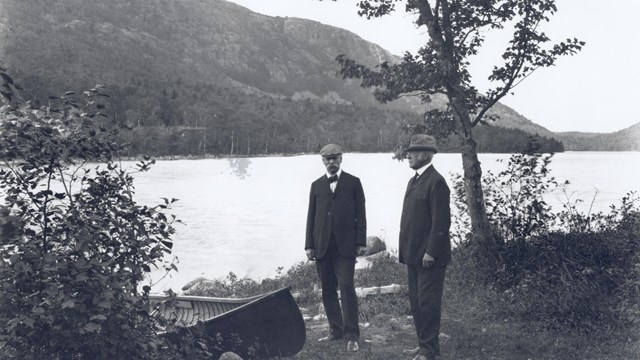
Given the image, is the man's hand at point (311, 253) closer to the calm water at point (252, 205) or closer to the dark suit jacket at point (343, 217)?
the dark suit jacket at point (343, 217)

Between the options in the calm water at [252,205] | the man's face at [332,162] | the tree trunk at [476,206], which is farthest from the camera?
the calm water at [252,205]

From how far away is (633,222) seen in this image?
962 cm

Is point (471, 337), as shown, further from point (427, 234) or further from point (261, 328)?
point (261, 328)

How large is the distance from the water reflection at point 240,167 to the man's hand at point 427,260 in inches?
1992

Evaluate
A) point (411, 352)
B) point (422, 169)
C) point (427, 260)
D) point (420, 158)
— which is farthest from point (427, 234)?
point (411, 352)

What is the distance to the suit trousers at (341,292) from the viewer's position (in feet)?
20.5

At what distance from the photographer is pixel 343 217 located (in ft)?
20.5

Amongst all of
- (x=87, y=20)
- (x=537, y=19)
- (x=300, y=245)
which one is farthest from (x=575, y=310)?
(x=87, y=20)

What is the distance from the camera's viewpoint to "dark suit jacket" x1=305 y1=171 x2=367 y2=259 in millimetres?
6219

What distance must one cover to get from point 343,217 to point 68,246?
293 centimetres

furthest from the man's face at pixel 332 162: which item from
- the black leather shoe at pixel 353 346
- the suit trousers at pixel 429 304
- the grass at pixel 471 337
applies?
the grass at pixel 471 337

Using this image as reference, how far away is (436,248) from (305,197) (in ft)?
121

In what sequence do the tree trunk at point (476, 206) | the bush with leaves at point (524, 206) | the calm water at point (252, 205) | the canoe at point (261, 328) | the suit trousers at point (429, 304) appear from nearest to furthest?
the suit trousers at point (429, 304), the canoe at point (261, 328), the tree trunk at point (476, 206), the bush with leaves at point (524, 206), the calm water at point (252, 205)

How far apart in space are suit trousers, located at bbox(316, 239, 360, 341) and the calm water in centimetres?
538
